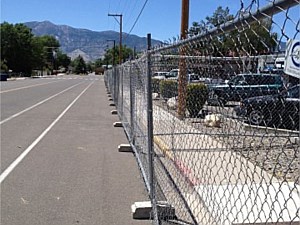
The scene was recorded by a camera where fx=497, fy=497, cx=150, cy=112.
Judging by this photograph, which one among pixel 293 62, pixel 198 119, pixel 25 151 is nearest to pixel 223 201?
pixel 198 119

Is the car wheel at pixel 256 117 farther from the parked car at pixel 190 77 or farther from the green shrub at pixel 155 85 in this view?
the green shrub at pixel 155 85

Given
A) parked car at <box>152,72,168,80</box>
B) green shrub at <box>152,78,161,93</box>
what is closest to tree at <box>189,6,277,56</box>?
parked car at <box>152,72,168,80</box>

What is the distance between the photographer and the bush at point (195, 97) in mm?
4243

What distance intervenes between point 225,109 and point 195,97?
0.98 meters

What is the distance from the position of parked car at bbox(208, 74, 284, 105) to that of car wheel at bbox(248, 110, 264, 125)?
7.9 inches

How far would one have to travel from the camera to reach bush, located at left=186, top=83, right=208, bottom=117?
424 centimetres

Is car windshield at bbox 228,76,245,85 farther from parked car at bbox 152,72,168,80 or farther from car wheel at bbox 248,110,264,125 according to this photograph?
parked car at bbox 152,72,168,80

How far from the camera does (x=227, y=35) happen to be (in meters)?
3.24

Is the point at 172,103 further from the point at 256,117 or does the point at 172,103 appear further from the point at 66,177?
the point at 66,177

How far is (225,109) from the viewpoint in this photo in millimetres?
3607

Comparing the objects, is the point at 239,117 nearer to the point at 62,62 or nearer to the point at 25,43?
the point at 25,43

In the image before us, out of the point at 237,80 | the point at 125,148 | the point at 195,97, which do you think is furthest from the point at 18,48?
the point at 237,80

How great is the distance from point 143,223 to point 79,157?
417 centimetres

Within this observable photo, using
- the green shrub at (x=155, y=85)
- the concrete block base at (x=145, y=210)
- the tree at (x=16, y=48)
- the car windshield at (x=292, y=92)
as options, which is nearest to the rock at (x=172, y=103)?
the green shrub at (x=155, y=85)
